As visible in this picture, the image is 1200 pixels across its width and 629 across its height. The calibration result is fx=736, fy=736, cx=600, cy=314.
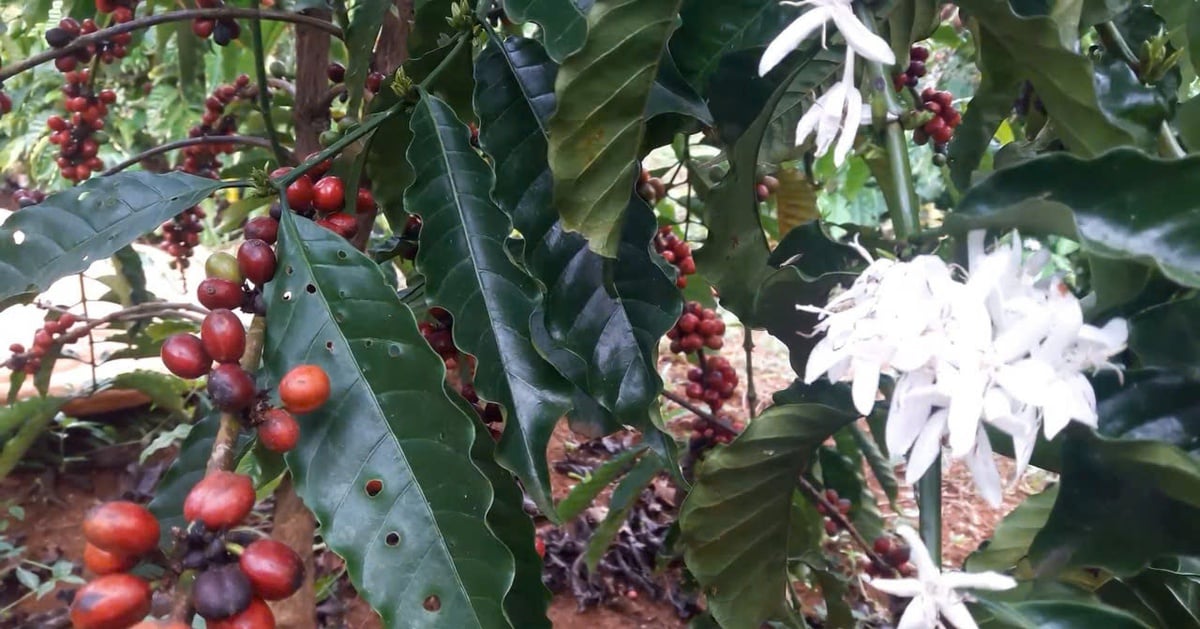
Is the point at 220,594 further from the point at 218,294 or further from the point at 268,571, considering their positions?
the point at 218,294

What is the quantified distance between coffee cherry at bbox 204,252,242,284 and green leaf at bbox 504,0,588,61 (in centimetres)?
28

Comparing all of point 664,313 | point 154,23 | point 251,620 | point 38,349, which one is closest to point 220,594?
point 251,620

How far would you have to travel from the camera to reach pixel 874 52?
0.41 m

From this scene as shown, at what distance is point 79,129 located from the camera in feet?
4.33

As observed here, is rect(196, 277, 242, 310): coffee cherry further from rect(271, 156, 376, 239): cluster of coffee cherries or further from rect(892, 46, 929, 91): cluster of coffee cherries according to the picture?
rect(892, 46, 929, 91): cluster of coffee cherries

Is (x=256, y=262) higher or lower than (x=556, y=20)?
lower

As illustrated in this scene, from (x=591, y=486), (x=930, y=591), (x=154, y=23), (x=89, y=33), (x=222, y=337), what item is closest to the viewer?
(x=930, y=591)

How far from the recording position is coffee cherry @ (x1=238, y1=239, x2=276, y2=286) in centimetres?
55

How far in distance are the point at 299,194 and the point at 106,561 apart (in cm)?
35

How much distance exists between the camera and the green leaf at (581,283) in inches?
22.9

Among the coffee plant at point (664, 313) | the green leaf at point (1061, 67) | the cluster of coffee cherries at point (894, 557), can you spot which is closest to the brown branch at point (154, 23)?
the coffee plant at point (664, 313)

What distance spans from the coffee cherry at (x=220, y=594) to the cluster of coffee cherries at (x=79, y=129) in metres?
1.23

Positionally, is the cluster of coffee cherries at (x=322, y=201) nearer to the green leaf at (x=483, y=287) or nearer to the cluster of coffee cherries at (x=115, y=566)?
the green leaf at (x=483, y=287)

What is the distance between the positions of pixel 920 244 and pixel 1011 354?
0.39 ft
